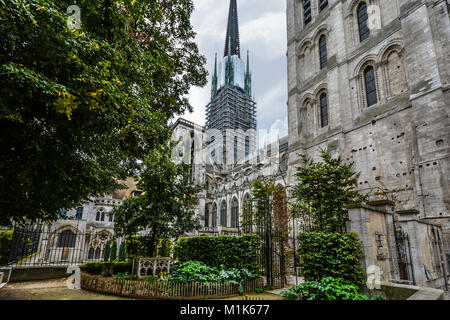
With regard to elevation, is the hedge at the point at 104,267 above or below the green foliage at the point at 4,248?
below

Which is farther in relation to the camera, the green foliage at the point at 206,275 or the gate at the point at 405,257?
the gate at the point at 405,257

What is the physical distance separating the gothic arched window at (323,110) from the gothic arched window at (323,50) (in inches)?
109

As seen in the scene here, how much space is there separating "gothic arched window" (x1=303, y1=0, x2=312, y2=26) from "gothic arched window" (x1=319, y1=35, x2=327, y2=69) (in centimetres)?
345

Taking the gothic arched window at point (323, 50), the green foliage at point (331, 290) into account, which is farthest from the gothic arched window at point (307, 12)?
the green foliage at point (331, 290)

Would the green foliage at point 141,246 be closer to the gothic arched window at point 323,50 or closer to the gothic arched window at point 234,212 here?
the gothic arched window at point 323,50

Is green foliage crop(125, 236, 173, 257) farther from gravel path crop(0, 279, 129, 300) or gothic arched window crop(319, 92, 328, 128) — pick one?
gothic arched window crop(319, 92, 328, 128)

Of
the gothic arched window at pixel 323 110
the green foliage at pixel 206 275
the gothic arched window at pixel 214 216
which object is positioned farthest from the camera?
the gothic arched window at pixel 214 216

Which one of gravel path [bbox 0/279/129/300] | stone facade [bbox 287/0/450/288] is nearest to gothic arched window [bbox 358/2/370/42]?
stone facade [bbox 287/0/450/288]

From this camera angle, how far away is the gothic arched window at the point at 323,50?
2022 centimetres

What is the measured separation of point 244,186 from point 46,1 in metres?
30.3

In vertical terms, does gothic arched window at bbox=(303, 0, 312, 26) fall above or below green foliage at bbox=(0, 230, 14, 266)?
above

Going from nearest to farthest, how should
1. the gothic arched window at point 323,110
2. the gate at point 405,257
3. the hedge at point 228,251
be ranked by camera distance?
the gate at point 405,257
the hedge at point 228,251
the gothic arched window at point 323,110

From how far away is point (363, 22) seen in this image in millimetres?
17438

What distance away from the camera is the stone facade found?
11.2 metres
